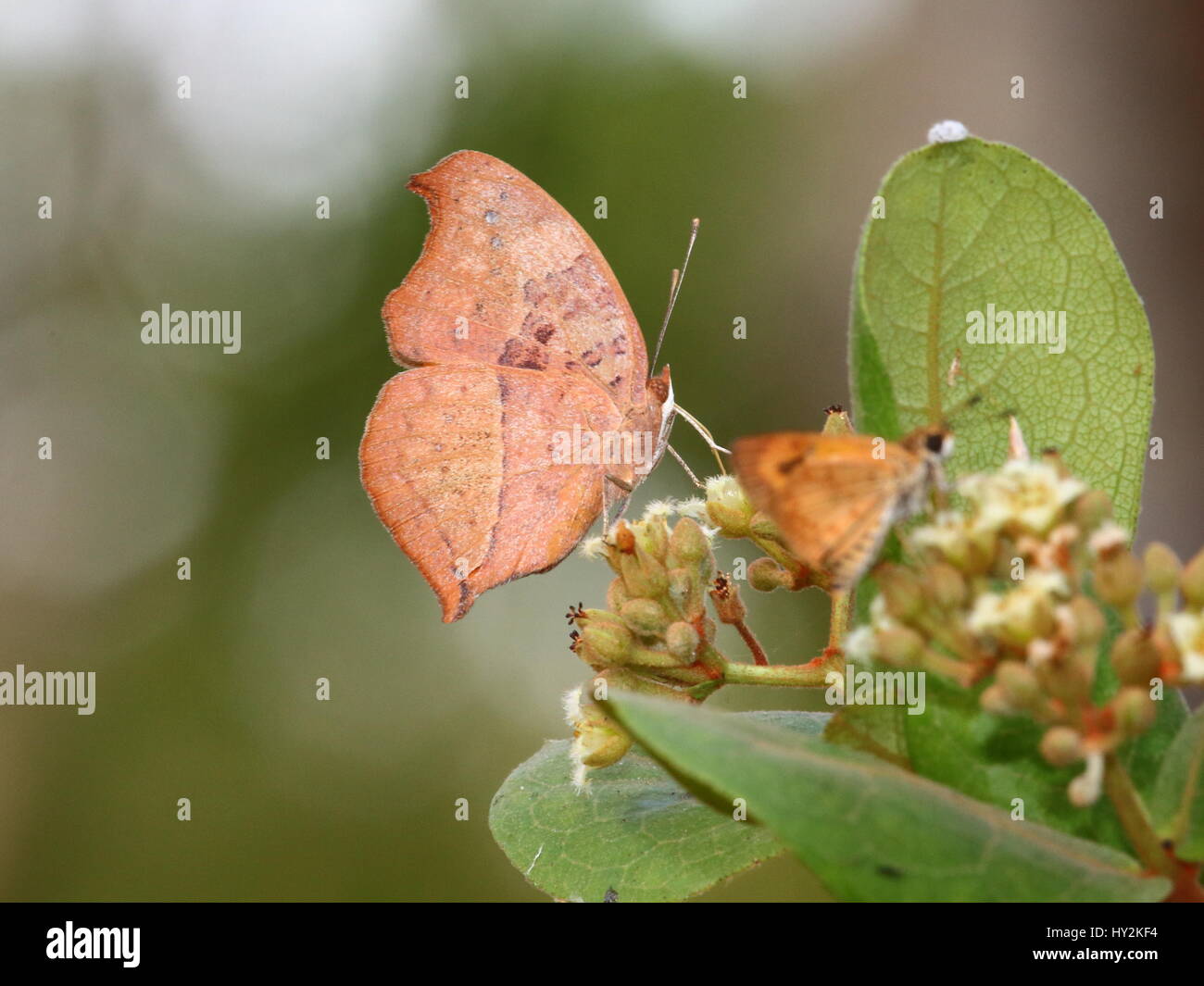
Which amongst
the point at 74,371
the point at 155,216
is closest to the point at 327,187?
the point at 155,216

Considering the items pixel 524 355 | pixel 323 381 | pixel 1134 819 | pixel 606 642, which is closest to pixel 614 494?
pixel 524 355

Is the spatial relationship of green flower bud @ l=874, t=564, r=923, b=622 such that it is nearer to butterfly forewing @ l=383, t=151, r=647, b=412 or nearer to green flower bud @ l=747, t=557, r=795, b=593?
green flower bud @ l=747, t=557, r=795, b=593

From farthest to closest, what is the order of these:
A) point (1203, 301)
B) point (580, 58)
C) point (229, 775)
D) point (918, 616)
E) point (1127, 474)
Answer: point (229, 775) < point (580, 58) < point (1203, 301) < point (1127, 474) < point (918, 616)

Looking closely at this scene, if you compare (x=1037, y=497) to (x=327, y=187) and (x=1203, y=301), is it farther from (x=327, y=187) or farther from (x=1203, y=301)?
(x=327, y=187)

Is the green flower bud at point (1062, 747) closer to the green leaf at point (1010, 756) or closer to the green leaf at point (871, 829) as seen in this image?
the green leaf at point (871, 829)

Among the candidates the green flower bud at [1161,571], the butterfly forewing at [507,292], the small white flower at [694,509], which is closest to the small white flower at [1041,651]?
the green flower bud at [1161,571]

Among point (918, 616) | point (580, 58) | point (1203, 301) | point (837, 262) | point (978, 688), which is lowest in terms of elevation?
point (978, 688)
